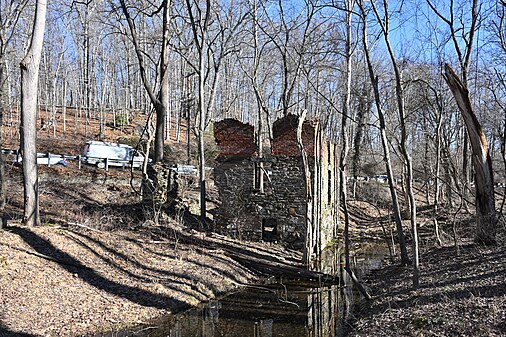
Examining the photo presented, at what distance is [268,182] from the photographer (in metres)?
17.7

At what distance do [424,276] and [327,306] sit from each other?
2.45 m

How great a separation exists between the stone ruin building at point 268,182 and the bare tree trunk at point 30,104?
24.3ft

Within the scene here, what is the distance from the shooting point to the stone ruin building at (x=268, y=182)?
55.2 feet

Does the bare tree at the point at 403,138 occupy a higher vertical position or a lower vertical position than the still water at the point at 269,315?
higher

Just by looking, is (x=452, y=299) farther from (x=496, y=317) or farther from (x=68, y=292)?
(x=68, y=292)

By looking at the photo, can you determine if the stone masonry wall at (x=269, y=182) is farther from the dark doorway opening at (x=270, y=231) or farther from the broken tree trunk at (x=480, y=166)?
the broken tree trunk at (x=480, y=166)

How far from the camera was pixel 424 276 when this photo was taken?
420 inches

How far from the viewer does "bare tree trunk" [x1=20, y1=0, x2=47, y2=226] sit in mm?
11523

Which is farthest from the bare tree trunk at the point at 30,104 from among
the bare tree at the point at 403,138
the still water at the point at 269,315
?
the bare tree at the point at 403,138

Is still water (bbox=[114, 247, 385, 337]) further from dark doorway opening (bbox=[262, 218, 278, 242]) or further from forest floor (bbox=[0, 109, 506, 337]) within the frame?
dark doorway opening (bbox=[262, 218, 278, 242])

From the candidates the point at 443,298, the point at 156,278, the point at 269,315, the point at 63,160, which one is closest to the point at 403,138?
the point at 443,298

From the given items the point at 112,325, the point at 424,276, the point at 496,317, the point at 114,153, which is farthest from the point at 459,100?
the point at 114,153

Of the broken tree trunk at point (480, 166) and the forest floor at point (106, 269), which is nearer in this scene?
the forest floor at point (106, 269)

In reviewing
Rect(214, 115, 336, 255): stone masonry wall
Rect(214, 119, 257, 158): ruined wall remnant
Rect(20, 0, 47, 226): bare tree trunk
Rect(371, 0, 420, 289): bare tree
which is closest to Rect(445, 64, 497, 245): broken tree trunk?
Rect(371, 0, 420, 289): bare tree
